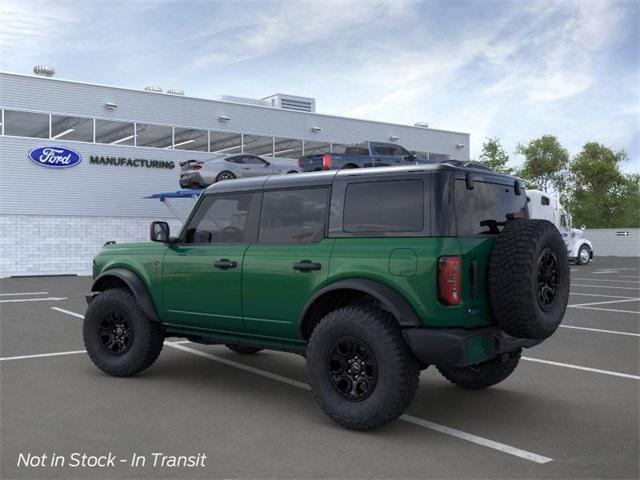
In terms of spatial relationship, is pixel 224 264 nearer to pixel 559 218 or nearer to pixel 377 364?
pixel 377 364

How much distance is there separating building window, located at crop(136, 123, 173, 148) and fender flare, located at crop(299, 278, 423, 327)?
82.7 ft

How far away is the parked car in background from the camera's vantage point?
2670 centimetres

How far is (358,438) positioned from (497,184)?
233 centimetres

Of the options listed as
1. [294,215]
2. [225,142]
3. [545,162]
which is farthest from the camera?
[545,162]

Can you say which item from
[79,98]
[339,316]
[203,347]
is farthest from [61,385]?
[79,98]

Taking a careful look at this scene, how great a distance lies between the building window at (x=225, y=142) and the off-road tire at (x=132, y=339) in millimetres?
24126

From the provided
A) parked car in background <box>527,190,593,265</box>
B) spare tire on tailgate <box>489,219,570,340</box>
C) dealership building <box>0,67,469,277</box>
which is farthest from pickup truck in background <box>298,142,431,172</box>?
spare tire on tailgate <box>489,219,570,340</box>

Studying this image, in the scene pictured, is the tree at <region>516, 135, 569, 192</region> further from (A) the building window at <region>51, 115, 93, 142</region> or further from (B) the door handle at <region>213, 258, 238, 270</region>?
(B) the door handle at <region>213, 258, 238, 270</region>

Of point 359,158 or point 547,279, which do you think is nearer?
point 547,279

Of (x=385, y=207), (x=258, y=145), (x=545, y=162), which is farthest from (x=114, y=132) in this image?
(x=545, y=162)

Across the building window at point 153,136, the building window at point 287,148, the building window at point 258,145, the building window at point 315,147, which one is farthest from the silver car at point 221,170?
the building window at point 315,147

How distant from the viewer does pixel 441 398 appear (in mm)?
5871

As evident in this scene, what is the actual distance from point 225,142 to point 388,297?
2705cm

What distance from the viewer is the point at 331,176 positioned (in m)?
5.49
